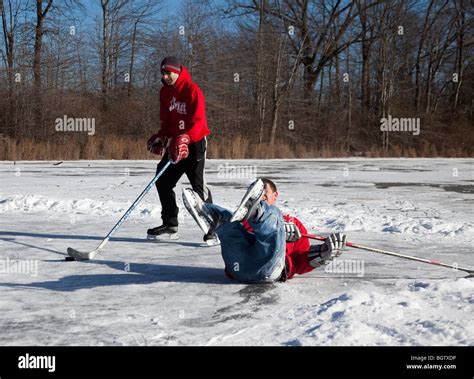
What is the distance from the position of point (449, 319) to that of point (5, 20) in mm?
24879

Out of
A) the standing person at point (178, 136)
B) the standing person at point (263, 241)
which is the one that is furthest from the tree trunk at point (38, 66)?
the standing person at point (263, 241)

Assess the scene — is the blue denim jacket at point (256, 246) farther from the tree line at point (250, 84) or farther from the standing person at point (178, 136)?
the tree line at point (250, 84)

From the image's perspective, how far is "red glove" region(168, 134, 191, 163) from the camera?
5375mm

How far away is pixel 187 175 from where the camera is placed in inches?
227

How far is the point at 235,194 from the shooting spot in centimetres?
938

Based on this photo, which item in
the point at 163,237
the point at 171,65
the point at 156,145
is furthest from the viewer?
the point at 156,145

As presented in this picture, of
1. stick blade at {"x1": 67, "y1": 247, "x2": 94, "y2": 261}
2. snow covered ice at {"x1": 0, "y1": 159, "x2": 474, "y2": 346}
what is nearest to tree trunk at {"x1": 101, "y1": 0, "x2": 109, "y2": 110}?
snow covered ice at {"x1": 0, "y1": 159, "x2": 474, "y2": 346}

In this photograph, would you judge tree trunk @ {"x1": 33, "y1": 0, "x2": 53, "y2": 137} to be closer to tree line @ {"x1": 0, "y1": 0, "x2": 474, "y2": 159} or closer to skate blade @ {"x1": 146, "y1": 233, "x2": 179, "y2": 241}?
tree line @ {"x1": 0, "y1": 0, "x2": 474, "y2": 159}

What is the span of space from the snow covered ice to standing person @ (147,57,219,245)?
34cm

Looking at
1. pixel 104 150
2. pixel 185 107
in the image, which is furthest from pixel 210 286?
pixel 104 150

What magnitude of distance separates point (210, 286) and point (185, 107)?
2.30 m
